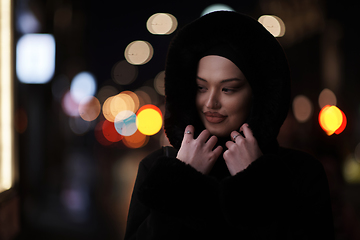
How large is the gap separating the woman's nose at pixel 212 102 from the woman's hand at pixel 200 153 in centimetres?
16

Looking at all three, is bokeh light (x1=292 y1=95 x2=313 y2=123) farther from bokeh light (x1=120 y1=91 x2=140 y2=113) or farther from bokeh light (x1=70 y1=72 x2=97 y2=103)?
bokeh light (x1=120 y1=91 x2=140 y2=113)

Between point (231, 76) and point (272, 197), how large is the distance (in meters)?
0.66

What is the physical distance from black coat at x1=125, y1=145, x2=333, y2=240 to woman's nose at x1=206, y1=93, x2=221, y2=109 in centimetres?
35

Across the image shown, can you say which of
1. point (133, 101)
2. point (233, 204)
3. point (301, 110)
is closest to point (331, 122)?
point (233, 204)

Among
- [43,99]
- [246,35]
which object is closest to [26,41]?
[43,99]

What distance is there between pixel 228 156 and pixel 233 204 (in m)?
0.24

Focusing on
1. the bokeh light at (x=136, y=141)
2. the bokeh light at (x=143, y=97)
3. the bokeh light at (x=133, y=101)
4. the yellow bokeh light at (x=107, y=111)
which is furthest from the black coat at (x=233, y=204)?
the bokeh light at (x=143, y=97)

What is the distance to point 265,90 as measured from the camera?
5.56 feet

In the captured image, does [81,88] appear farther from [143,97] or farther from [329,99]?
[143,97]

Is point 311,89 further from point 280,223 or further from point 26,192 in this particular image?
point 280,223

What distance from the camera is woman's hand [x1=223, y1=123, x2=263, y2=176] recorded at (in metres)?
1.55

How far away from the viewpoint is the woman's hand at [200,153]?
5.12ft

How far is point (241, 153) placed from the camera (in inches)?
61.6

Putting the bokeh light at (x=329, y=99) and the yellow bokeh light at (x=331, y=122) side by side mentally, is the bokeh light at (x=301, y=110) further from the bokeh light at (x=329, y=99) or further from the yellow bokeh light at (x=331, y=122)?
the yellow bokeh light at (x=331, y=122)
